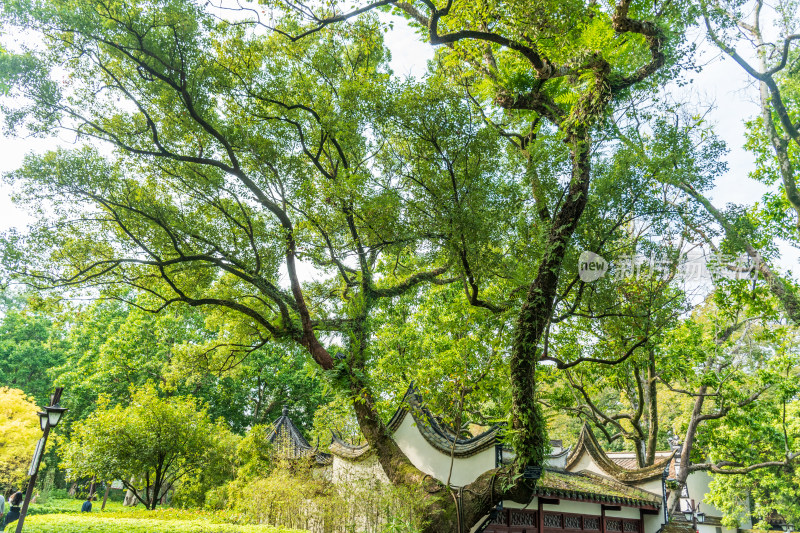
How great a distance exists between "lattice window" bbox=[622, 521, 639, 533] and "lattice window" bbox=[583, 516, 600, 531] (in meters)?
0.98

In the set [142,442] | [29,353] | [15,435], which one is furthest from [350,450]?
[29,353]

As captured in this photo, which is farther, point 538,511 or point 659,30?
point 538,511

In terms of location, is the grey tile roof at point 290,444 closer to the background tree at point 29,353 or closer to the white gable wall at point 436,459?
the white gable wall at point 436,459

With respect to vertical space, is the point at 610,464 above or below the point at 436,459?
Result: above

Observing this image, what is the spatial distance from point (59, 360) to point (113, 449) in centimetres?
2004

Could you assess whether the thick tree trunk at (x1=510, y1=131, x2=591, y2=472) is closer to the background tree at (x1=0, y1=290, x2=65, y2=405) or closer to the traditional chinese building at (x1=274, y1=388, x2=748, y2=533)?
the traditional chinese building at (x1=274, y1=388, x2=748, y2=533)

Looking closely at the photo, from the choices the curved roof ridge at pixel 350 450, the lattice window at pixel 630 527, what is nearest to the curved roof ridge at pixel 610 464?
the lattice window at pixel 630 527

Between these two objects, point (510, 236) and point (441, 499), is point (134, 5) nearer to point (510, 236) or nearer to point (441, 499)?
point (510, 236)

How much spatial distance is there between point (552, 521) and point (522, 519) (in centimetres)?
87

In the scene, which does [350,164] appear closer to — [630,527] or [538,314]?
[538,314]

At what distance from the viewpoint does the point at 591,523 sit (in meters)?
9.09

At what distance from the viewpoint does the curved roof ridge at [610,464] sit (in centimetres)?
970

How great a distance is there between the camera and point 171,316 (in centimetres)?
1867

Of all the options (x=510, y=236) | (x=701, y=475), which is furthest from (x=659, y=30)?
(x=701, y=475)
